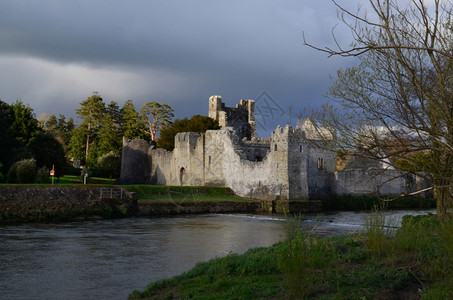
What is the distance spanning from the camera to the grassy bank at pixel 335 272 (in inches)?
271

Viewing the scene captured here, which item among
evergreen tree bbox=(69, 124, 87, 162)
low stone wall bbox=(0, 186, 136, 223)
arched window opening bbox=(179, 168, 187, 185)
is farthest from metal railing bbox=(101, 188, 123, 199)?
Answer: evergreen tree bbox=(69, 124, 87, 162)

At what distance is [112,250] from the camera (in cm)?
1514

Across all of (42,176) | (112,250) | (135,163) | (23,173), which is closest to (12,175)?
(23,173)

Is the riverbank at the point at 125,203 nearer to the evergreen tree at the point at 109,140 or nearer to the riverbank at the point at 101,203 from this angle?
the riverbank at the point at 101,203

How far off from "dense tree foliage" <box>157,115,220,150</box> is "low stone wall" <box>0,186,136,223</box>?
26.0 meters

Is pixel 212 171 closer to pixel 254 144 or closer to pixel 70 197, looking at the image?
pixel 254 144

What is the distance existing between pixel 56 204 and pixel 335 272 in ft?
65.2

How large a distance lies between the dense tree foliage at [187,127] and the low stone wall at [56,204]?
26.0m

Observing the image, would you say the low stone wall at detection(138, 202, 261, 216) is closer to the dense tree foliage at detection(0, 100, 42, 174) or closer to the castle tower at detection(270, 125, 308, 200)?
the castle tower at detection(270, 125, 308, 200)

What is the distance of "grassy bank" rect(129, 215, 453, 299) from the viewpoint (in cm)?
689

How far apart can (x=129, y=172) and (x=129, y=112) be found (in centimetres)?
1994

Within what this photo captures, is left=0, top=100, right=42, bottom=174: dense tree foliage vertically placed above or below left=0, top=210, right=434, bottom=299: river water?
above

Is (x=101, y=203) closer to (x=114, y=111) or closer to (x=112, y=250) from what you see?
(x=112, y=250)

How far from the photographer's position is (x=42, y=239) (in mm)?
17375
